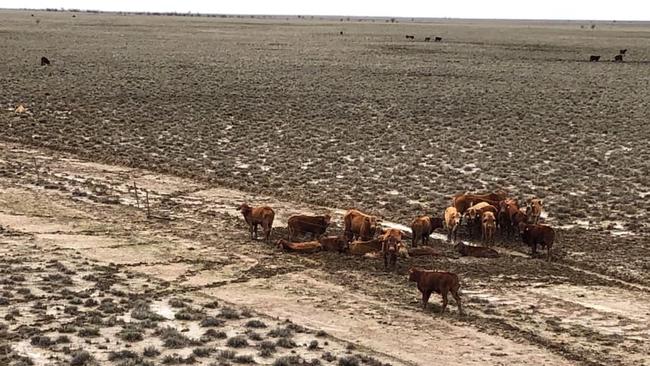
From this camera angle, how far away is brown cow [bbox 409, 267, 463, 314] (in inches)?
454

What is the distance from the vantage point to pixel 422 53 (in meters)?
71.5

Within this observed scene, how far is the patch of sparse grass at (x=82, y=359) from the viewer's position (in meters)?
9.46

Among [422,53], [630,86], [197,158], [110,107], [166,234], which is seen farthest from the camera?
[422,53]

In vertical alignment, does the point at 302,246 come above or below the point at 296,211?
below

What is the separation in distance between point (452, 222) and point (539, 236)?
1.88 m

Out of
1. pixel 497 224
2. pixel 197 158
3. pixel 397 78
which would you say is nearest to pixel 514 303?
pixel 497 224

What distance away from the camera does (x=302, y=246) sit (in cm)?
1459

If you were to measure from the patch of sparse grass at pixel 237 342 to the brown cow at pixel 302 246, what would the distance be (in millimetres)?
4286

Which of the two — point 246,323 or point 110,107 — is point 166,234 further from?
point 110,107

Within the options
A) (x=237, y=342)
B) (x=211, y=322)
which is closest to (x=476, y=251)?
(x=211, y=322)

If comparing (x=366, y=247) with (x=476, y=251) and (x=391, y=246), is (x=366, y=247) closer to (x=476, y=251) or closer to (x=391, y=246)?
(x=391, y=246)

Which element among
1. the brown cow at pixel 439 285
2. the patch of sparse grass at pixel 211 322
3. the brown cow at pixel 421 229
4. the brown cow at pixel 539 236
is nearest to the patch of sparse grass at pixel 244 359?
the patch of sparse grass at pixel 211 322

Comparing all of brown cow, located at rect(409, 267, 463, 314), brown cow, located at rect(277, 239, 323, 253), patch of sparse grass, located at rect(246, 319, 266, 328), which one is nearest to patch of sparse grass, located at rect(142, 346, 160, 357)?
patch of sparse grass, located at rect(246, 319, 266, 328)

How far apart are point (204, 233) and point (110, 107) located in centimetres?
1933
